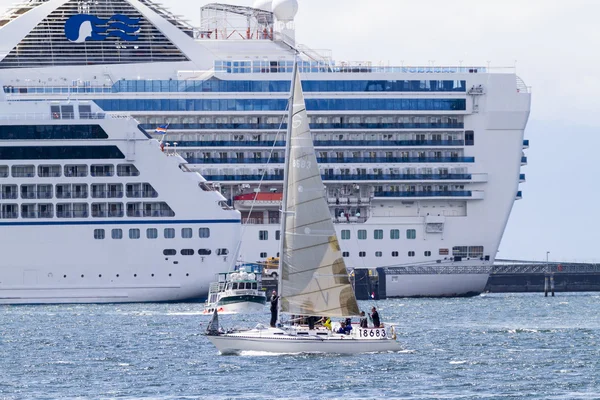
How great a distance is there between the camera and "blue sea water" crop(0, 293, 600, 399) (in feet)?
146

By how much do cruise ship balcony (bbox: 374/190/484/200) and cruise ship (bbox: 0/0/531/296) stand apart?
6cm

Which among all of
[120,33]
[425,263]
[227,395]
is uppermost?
[120,33]

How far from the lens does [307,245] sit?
5153 centimetres

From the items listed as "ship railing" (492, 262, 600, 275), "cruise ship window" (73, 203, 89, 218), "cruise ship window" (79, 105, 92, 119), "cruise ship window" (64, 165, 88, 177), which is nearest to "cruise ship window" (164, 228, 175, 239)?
"cruise ship window" (73, 203, 89, 218)

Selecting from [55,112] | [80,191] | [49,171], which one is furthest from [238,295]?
[55,112]

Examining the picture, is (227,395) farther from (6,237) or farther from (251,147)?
(251,147)

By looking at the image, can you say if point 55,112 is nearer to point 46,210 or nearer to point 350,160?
point 46,210

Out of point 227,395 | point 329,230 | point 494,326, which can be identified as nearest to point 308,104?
point 494,326

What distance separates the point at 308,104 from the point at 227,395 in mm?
52435

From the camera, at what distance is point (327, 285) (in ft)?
169

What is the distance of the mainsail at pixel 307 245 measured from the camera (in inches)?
2019

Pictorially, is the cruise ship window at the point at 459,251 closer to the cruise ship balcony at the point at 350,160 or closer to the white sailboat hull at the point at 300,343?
the cruise ship balcony at the point at 350,160

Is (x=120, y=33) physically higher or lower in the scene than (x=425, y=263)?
higher

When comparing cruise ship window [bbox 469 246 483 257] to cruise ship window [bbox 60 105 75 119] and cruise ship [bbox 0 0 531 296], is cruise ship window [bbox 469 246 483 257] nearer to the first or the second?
cruise ship [bbox 0 0 531 296]
